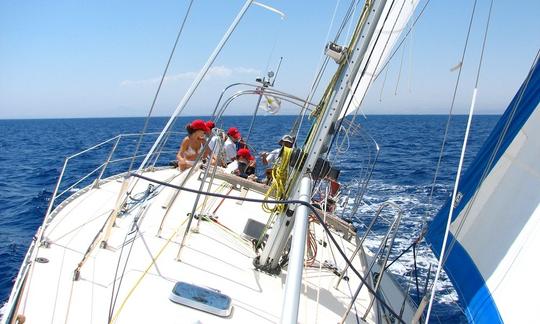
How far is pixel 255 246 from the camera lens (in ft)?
14.0

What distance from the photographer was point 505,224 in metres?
2.67

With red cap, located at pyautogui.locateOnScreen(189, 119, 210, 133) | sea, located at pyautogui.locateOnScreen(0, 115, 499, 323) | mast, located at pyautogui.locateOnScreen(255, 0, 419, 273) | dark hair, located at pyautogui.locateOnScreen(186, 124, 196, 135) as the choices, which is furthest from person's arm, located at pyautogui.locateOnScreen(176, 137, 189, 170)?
mast, located at pyautogui.locateOnScreen(255, 0, 419, 273)

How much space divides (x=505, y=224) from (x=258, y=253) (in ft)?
7.55

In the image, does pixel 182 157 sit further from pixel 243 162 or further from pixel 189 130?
pixel 243 162

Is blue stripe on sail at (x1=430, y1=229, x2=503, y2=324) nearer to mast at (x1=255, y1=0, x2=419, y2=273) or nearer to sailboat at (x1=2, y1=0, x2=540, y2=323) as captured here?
sailboat at (x1=2, y1=0, x2=540, y2=323)

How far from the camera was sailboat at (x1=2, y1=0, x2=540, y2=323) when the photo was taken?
2.69 meters

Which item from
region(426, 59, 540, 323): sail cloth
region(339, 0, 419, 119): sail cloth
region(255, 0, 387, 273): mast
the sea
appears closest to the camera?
region(426, 59, 540, 323): sail cloth

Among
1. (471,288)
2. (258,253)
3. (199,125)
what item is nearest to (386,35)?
(471,288)

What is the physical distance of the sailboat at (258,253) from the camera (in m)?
2.69

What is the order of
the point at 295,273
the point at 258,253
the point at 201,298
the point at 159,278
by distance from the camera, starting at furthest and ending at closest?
the point at 258,253, the point at 159,278, the point at 201,298, the point at 295,273

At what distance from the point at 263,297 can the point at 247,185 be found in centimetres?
320

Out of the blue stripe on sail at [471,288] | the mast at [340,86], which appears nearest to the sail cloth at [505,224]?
the blue stripe on sail at [471,288]

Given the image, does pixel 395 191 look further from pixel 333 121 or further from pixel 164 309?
pixel 164 309

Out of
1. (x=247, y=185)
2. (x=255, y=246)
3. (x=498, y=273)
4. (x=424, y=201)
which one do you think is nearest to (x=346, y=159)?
(x=424, y=201)
